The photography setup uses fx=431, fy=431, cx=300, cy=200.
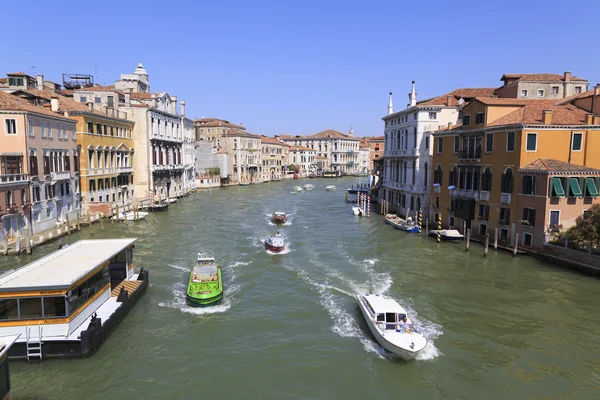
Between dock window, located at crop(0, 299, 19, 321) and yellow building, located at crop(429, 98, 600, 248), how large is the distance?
82.5ft

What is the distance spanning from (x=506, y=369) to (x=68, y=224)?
2976 centimetres

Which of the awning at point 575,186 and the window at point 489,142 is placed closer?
the awning at point 575,186

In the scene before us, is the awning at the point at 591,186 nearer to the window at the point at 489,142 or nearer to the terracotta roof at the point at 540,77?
the window at the point at 489,142

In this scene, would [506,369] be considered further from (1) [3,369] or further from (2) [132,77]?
(2) [132,77]

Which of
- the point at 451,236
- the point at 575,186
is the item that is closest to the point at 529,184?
the point at 575,186

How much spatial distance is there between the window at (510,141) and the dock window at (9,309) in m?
26.4

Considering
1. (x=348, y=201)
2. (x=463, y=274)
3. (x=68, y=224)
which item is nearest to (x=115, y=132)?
(x=68, y=224)

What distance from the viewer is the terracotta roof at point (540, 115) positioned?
26.3 m

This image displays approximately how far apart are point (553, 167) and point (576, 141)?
10.4ft

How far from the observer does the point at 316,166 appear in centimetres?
12594

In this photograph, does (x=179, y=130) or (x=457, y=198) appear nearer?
(x=457, y=198)

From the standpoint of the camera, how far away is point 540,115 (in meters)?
26.9

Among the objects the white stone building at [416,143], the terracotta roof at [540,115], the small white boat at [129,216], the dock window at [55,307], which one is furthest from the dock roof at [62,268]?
the white stone building at [416,143]


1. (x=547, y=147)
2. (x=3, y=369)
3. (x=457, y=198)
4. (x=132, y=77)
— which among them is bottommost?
(x=3, y=369)
